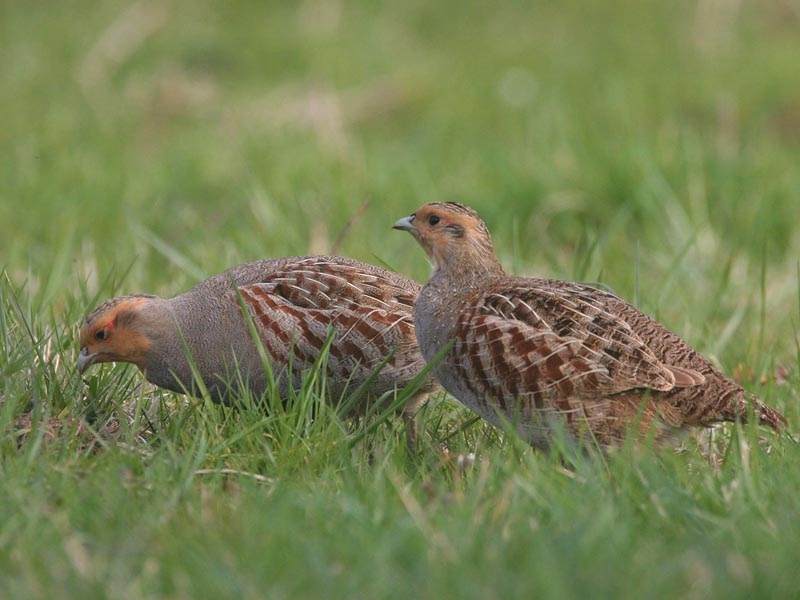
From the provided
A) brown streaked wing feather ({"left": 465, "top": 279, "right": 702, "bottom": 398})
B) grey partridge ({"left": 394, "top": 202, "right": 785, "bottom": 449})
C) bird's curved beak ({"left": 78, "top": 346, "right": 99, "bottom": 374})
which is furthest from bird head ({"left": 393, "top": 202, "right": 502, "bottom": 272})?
bird's curved beak ({"left": 78, "top": 346, "right": 99, "bottom": 374})

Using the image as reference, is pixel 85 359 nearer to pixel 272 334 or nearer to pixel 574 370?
pixel 272 334

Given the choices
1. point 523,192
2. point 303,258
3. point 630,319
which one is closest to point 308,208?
point 523,192

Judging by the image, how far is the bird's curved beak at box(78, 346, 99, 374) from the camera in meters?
3.95

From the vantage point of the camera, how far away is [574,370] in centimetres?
363

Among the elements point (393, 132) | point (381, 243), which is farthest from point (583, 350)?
point (393, 132)

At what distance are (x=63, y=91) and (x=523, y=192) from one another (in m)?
4.67

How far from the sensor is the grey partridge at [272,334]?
3998mm

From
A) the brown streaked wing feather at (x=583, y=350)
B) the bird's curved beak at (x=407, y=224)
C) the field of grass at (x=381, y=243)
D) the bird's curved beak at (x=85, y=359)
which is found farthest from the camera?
the bird's curved beak at (x=407, y=224)

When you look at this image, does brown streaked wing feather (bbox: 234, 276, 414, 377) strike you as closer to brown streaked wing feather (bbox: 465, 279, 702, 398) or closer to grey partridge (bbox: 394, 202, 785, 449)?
grey partridge (bbox: 394, 202, 785, 449)

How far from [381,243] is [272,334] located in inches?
81.3

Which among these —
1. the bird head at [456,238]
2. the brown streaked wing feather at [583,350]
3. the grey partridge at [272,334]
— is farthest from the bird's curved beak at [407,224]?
the brown streaked wing feather at [583,350]

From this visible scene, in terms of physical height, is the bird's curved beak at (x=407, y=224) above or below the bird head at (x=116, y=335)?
above

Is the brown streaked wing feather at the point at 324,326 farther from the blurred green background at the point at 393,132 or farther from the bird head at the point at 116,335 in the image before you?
the blurred green background at the point at 393,132

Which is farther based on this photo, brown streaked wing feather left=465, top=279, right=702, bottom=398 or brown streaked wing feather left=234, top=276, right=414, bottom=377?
brown streaked wing feather left=234, top=276, right=414, bottom=377
